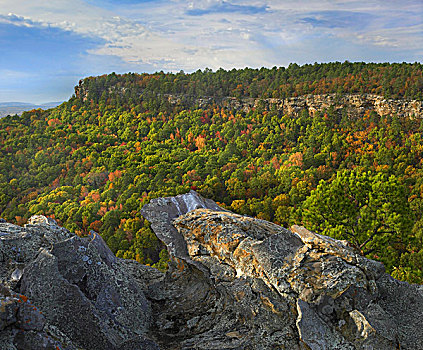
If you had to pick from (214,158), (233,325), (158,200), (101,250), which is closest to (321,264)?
(233,325)

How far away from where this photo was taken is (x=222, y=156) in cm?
6569

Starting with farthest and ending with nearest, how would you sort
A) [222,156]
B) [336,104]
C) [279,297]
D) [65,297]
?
[336,104]
[222,156]
[279,297]
[65,297]

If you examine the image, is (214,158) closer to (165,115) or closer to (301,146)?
(301,146)

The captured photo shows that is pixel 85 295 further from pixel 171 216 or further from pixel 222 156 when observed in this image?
pixel 222 156

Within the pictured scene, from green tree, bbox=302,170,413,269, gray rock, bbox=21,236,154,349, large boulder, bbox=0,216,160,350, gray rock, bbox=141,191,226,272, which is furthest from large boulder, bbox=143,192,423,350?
green tree, bbox=302,170,413,269

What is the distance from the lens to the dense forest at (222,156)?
15094mm

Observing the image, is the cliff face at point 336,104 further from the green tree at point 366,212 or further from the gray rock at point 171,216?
the gray rock at point 171,216

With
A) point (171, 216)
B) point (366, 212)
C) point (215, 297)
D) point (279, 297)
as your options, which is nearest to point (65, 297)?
point (215, 297)

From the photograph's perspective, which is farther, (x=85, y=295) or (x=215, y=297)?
(x=215, y=297)

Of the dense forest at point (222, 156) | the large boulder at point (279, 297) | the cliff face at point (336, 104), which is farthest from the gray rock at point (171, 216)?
the cliff face at point (336, 104)

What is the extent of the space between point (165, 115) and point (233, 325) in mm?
89757

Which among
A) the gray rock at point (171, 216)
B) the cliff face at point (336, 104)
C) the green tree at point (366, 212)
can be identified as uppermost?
the cliff face at point (336, 104)

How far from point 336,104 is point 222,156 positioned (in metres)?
30.5

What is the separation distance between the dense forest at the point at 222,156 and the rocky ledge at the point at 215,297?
328 inches
